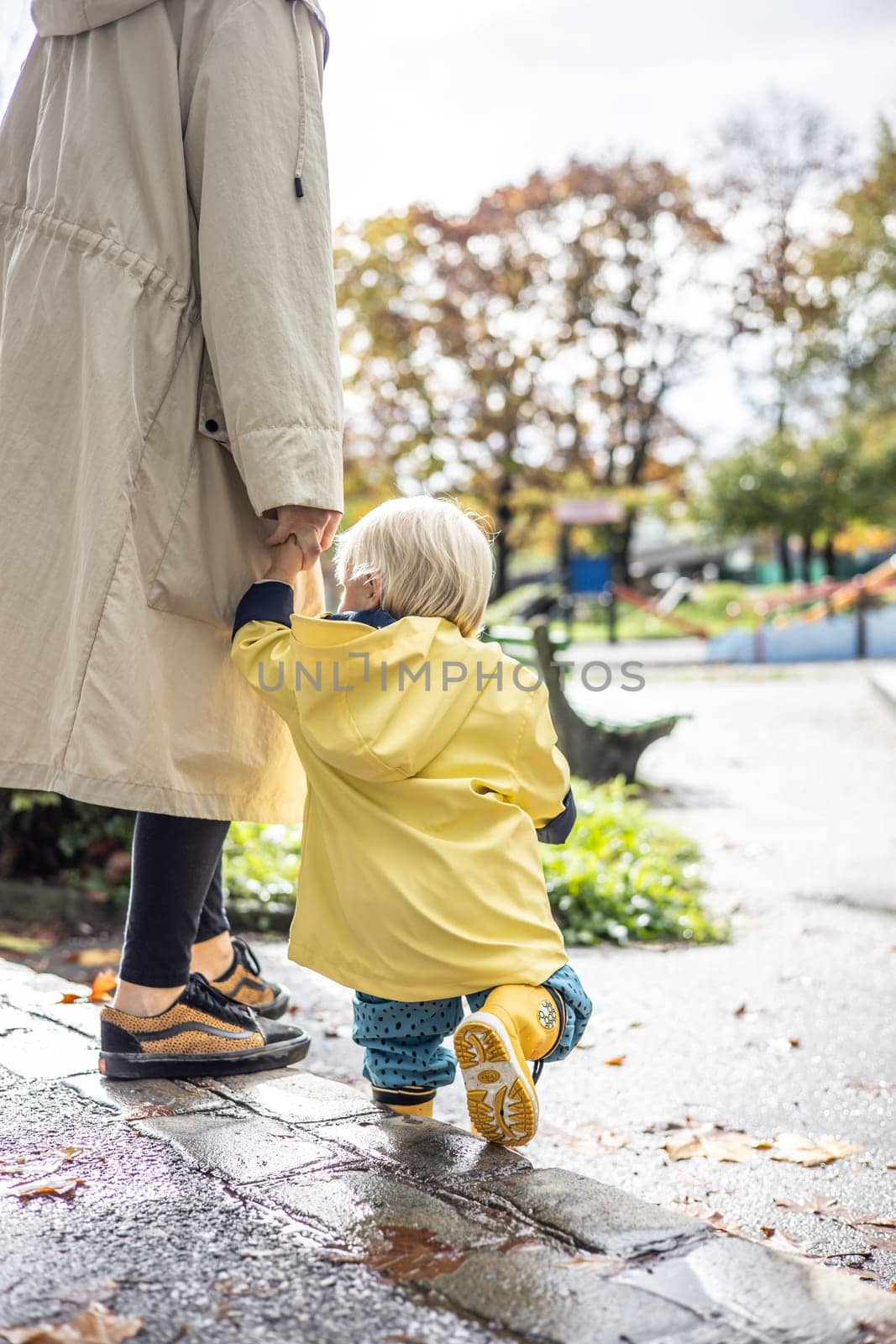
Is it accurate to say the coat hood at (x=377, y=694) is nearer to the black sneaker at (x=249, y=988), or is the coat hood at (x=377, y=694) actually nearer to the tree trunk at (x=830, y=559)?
the black sneaker at (x=249, y=988)

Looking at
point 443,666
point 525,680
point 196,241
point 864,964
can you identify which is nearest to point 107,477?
point 196,241

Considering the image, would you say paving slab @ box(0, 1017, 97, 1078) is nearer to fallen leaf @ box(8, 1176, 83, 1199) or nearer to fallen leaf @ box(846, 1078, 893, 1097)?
fallen leaf @ box(8, 1176, 83, 1199)

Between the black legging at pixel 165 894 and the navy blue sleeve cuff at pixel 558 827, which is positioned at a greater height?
the navy blue sleeve cuff at pixel 558 827

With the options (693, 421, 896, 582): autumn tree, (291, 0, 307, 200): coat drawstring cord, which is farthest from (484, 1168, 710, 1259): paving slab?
(693, 421, 896, 582): autumn tree

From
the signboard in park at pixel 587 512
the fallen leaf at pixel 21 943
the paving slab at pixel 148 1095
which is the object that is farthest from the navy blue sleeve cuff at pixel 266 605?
the signboard in park at pixel 587 512

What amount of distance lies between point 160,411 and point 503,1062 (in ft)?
4.30

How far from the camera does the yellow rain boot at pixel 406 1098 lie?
2383 millimetres

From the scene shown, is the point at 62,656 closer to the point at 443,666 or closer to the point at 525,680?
the point at 443,666

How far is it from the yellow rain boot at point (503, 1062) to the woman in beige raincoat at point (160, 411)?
0.61m

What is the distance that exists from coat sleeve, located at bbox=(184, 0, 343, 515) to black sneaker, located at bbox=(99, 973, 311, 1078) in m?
0.98

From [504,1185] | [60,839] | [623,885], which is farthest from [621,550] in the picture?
[504,1185]

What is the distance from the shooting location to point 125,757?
2.30 m

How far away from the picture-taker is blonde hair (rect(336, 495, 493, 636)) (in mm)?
2400

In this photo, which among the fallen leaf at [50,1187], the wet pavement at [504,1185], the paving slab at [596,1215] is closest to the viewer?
the wet pavement at [504,1185]
